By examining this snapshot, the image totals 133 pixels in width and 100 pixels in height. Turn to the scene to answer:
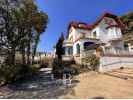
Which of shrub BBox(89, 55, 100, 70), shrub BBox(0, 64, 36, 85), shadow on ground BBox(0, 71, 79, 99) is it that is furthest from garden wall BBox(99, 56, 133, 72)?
shrub BBox(0, 64, 36, 85)

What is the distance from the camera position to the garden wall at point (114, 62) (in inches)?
846

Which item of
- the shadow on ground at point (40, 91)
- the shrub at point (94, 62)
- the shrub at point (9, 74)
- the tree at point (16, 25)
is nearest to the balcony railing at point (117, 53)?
the shrub at point (94, 62)

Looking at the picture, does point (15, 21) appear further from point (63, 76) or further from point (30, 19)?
point (63, 76)

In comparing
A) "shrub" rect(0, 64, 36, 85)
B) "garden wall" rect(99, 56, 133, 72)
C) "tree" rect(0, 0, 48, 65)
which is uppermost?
"tree" rect(0, 0, 48, 65)

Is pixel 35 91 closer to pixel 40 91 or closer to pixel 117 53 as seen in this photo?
pixel 40 91

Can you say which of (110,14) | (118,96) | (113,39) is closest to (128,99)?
(118,96)

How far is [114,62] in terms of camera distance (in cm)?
2228

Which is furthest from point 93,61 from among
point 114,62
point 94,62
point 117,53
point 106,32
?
point 106,32

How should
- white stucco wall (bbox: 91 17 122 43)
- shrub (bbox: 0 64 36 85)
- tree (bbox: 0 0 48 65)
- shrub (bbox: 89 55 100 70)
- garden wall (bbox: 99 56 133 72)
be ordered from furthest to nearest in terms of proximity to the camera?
white stucco wall (bbox: 91 17 122 43) < shrub (bbox: 89 55 100 70) < garden wall (bbox: 99 56 133 72) < tree (bbox: 0 0 48 65) < shrub (bbox: 0 64 36 85)

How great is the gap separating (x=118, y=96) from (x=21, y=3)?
599 inches

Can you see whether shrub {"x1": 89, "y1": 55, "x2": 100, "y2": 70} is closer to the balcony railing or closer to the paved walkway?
the balcony railing

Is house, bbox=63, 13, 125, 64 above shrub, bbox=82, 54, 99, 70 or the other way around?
above

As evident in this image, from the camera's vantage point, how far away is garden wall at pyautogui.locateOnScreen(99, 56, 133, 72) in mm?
21500

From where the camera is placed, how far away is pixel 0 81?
58.8 ft
